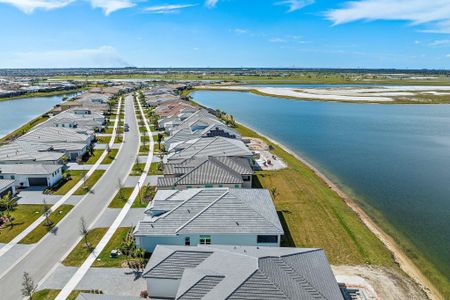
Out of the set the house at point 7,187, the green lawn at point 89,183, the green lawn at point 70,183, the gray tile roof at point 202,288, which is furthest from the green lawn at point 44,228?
the gray tile roof at point 202,288

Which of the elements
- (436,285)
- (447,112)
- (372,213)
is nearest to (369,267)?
(436,285)

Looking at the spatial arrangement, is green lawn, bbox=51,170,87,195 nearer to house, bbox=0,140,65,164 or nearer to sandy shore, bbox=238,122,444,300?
house, bbox=0,140,65,164

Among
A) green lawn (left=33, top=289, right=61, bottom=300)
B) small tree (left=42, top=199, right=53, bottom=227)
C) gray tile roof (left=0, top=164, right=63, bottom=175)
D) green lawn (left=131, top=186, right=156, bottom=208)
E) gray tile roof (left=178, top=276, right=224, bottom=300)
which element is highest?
gray tile roof (left=0, top=164, right=63, bottom=175)

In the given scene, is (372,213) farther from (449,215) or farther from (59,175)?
(59,175)

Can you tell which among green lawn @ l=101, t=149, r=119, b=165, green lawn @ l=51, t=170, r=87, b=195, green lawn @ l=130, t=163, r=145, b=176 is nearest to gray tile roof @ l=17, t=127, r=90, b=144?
green lawn @ l=101, t=149, r=119, b=165

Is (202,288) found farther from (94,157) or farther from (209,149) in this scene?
(94,157)

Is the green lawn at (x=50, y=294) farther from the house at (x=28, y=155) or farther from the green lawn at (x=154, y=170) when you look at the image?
the house at (x=28, y=155)
